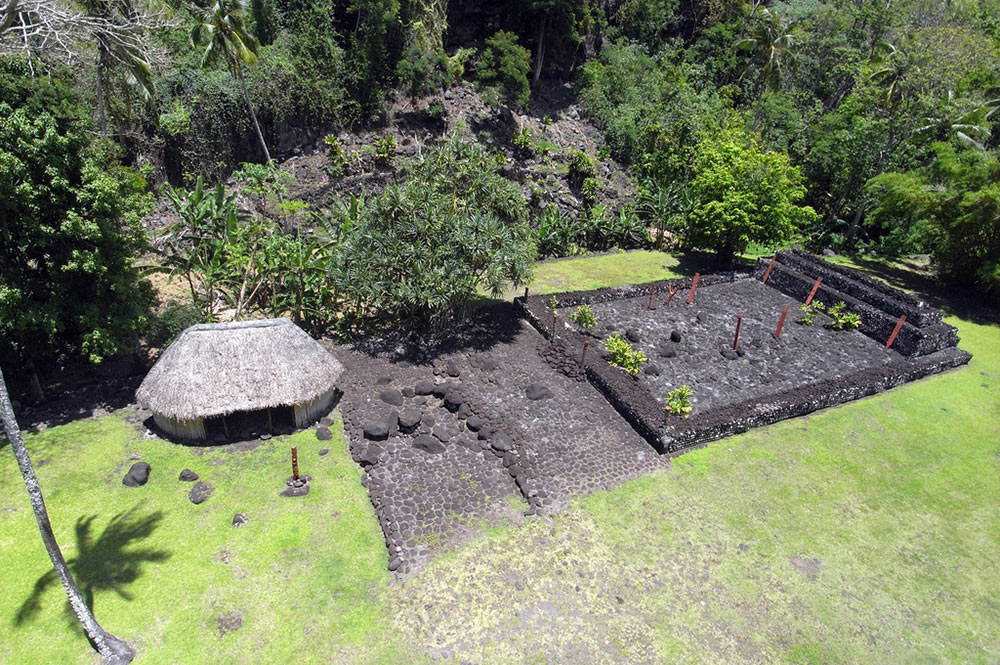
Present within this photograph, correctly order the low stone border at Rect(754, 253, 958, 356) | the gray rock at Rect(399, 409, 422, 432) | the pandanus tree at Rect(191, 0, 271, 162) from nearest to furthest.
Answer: the gray rock at Rect(399, 409, 422, 432) → the low stone border at Rect(754, 253, 958, 356) → the pandanus tree at Rect(191, 0, 271, 162)

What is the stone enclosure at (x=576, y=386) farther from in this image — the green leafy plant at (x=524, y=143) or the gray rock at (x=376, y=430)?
the green leafy plant at (x=524, y=143)

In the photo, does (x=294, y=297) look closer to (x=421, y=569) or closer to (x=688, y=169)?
(x=421, y=569)

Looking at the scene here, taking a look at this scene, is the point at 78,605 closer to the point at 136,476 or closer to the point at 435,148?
the point at 136,476

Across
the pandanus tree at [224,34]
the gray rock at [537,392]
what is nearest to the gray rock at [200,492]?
the gray rock at [537,392]

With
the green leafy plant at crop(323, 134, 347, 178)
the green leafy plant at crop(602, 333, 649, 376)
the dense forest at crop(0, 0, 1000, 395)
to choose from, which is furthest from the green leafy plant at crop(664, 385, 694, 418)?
the green leafy plant at crop(323, 134, 347, 178)

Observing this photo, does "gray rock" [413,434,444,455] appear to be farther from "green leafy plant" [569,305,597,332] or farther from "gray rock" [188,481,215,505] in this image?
"green leafy plant" [569,305,597,332]

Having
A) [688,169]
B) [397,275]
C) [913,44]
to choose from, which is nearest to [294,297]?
[397,275]

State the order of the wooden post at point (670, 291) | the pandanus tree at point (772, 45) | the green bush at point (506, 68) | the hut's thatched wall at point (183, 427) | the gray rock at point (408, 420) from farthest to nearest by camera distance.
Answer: the green bush at point (506, 68)
the pandanus tree at point (772, 45)
the wooden post at point (670, 291)
the gray rock at point (408, 420)
the hut's thatched wall at point (183, 427)

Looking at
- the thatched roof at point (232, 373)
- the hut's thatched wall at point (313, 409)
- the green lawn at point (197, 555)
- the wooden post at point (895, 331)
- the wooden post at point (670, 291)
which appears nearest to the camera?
the green lawn at point (197, 555)
